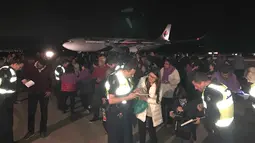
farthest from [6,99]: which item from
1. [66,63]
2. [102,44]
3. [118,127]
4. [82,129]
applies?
[102,44]

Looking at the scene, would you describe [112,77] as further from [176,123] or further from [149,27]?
[149,27]

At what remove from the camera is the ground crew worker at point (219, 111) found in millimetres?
2859

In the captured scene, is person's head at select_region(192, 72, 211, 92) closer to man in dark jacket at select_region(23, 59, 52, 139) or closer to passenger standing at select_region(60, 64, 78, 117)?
man in dark jacket at select_region(23, 59, 52, 139)

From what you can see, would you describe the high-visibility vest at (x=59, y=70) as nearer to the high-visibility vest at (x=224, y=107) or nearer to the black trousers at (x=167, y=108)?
the black trousers at (x=167, y=108)

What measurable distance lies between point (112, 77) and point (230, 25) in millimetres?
49854

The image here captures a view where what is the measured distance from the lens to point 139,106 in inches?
169

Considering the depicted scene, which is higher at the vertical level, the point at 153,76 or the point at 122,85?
the point at 153,76

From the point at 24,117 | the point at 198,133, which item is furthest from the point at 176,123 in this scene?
the point at 24,117

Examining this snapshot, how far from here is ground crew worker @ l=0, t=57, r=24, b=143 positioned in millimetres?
4535

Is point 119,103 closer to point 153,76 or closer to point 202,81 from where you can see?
point 153,76

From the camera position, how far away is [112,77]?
3.53 metres

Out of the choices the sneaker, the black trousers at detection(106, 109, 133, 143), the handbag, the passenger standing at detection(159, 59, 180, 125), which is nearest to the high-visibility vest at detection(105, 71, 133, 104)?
the black trousers at detection(106, 109, 133, 143)

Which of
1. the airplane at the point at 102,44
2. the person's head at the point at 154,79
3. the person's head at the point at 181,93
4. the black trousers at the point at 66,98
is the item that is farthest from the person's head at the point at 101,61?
the airplane at the point at 102,44

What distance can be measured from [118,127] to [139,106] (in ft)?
2.68
